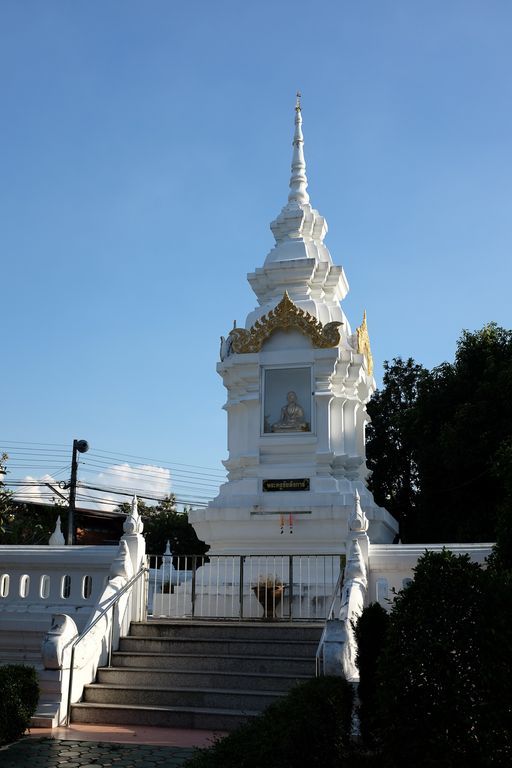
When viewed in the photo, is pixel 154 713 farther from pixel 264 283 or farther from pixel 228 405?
pixel 264 283

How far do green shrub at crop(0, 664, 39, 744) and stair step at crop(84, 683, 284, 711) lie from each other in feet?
4.90

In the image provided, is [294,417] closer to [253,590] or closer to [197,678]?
[253,590]

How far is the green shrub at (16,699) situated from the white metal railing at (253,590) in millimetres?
5907

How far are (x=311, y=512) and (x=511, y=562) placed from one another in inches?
451

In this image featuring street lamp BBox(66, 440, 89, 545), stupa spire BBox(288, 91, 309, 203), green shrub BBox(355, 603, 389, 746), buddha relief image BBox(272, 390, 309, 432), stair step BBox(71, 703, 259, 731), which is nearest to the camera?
green shrub BBox(355, 603, 389, 746)

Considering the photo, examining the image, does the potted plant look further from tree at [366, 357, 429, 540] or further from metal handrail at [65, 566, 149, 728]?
tree at [366, 357, 429, 540]

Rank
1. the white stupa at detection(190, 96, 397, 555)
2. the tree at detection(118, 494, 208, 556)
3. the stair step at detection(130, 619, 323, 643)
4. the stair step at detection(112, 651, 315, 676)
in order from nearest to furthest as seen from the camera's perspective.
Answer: the stair step at detection(112, 651, 315, 676), the stair step at detection(130, 619, 323, 643), the white stupa at detection(190, 96, 397, 555), the tree at detection(118, 494, 208, 556)

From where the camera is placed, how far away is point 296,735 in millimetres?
6414

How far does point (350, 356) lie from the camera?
2161 cm

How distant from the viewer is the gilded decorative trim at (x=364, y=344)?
22.5m

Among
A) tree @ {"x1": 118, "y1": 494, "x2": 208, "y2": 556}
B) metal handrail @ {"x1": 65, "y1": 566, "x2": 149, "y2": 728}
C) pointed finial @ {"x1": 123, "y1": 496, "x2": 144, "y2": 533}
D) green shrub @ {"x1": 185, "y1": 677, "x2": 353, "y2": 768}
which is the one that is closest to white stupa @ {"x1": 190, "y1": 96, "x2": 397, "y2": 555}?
pointed finial @ {"x1": 123, "y1": 496, "x2": 144, "y2": 533}

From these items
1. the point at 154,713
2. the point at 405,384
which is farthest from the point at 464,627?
the point at 405,384

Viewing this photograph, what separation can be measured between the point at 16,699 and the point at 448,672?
5818 millimetres

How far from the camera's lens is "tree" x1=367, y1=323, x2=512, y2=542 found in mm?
22812
